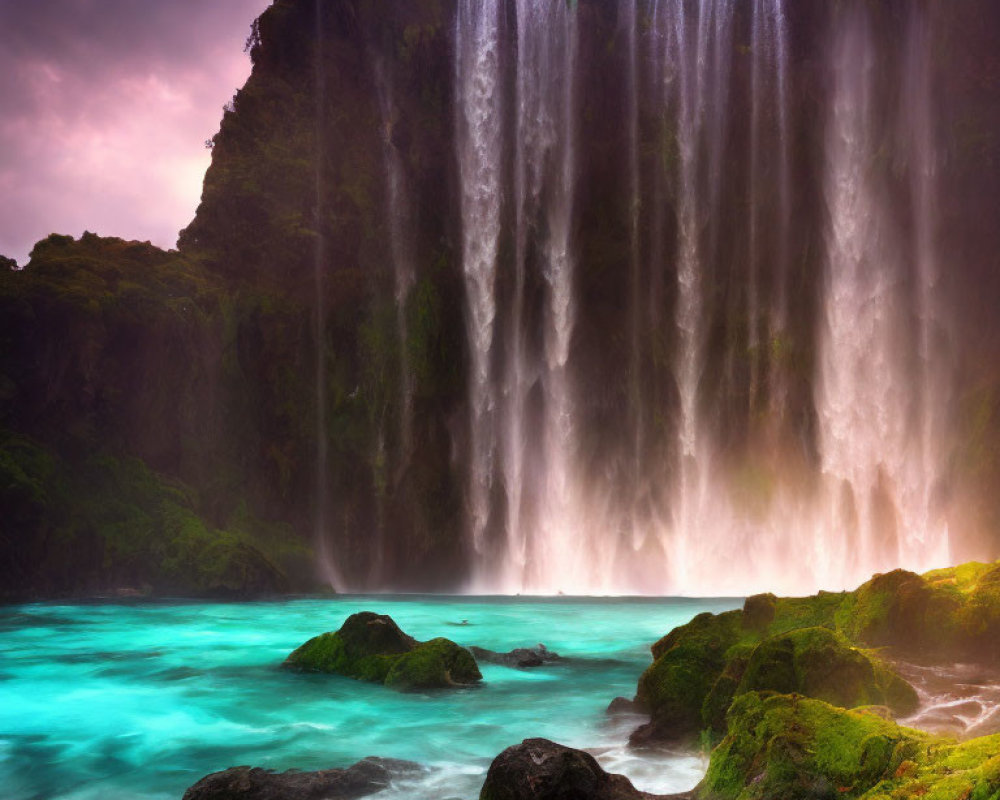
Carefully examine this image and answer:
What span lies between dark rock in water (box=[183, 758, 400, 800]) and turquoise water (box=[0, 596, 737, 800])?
0.32 m

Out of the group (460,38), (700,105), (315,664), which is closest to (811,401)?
(700,105)

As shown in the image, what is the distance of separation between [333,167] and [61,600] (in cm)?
2424

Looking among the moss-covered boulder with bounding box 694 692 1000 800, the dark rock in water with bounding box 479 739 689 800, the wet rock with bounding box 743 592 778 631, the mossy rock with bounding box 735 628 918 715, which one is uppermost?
the wet rock with bounding box 743 592 778 631

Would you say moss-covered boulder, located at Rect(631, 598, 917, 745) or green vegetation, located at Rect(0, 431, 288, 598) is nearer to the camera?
moss-covered boulder, located at Rect(631, 598, 917, 745)

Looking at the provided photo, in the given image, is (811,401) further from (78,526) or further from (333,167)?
(78,526)

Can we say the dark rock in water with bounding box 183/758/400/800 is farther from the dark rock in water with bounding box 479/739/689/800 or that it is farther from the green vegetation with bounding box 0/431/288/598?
the green vegetation with bounding box 0/431/288/598

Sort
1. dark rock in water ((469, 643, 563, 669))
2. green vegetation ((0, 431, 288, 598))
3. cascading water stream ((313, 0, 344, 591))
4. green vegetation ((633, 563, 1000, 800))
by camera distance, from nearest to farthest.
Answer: green vegetation ((633, 563, 1000, 800)) → dark rock in water ((469, 643, 563, 669)) → green vegetation ((0, 431, 288, 598)) → cascading water stream ((313, 0, 344, 591))

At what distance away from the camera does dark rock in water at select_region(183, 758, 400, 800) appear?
8.02m

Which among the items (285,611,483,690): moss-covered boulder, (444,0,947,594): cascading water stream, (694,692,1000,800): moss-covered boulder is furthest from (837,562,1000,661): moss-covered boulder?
(444,0,947,594): cascading water stream

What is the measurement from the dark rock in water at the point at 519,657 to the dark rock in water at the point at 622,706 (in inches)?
146

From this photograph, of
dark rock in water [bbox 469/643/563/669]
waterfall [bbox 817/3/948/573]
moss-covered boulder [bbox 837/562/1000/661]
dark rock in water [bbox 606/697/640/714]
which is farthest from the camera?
waterfall [bbox 817/3/948/573]

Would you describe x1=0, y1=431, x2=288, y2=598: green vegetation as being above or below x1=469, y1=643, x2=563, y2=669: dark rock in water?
above

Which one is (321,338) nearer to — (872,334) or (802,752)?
(872,334)

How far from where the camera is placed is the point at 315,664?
15891mm
